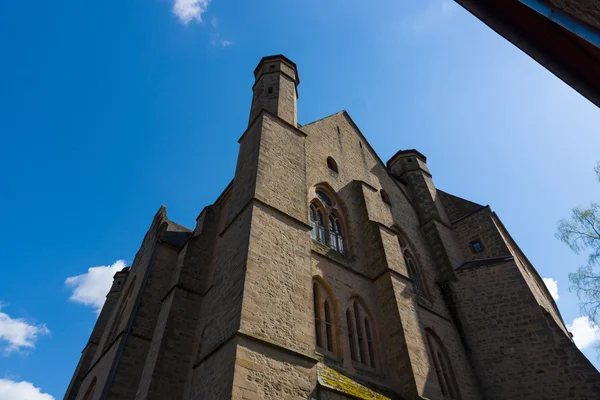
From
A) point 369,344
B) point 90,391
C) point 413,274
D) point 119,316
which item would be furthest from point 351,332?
point 119,316

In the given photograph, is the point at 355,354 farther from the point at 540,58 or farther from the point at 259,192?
the point at 540,58

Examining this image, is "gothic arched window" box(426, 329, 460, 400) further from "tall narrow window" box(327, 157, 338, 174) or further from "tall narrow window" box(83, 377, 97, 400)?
"tall narrow window" box(83, 377, 97, 400)

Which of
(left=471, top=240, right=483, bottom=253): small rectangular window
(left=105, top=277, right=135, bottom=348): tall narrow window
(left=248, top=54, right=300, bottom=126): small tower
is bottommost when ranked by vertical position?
(left=105, top=277, right=135, bottom=348): tall narrow window

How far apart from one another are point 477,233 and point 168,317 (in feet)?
42.0

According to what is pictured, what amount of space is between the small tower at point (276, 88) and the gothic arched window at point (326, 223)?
290cm

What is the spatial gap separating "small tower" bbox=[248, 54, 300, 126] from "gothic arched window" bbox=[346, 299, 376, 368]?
642cm

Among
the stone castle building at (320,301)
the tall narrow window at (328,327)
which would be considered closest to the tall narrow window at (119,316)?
the stone castle building at (320,301)

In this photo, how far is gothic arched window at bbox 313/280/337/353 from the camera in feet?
28.4

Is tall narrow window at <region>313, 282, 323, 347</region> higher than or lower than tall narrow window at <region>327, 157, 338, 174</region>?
lower

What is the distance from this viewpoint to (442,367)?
1089 cm

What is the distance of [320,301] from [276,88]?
8.06 m

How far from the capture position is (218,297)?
7.77 metres

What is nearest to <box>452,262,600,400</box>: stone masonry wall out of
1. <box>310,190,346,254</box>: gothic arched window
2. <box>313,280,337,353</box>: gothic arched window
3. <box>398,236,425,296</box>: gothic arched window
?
<box>398,236,425,296</box>: gothic arched window

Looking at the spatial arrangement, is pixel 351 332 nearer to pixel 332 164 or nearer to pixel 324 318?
pixel 324 318
